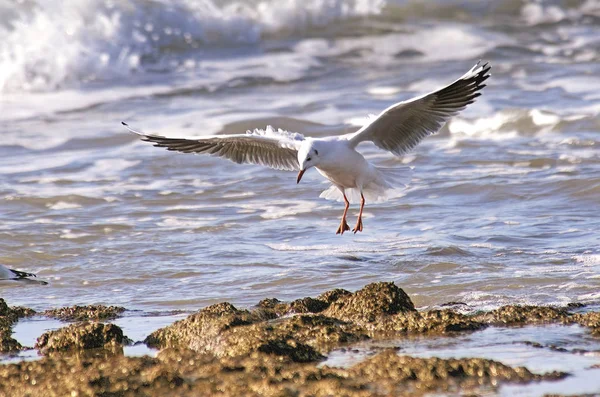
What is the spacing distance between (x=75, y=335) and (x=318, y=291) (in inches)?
84.3

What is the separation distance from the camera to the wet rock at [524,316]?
5035mm

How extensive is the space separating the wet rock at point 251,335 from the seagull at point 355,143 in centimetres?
196

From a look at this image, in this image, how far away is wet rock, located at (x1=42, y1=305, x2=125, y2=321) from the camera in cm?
591

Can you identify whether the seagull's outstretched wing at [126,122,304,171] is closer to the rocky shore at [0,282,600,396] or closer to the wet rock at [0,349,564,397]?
the rocky shore at [0,282,600,396]

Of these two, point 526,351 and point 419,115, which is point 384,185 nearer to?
point 419,115

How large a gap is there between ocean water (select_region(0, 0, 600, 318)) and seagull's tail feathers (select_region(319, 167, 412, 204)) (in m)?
0.39

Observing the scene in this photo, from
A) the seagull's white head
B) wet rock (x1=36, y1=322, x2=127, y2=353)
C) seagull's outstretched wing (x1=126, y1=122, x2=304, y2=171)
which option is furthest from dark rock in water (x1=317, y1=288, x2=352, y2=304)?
seagull's outstretched wing (x1=126, y1=122, x2=304, y2=171)

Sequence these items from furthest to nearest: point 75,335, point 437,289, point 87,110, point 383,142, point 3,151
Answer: point 87,110 → point 3,151 → point 383,142 → point 437,289 → point 75,335

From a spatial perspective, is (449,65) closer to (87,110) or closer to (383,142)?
(87,110)

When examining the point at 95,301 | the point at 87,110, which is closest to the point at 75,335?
the point at 95,301

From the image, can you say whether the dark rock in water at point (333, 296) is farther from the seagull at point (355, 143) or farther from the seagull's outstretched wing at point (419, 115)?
the seagull's outstretched wing at point (419, 115)

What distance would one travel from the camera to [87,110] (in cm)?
1517

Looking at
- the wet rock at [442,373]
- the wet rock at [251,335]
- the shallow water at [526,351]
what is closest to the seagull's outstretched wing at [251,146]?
the wet rock at [251,335]

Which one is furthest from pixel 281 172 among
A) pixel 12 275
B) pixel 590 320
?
Result: pixel 590 320
